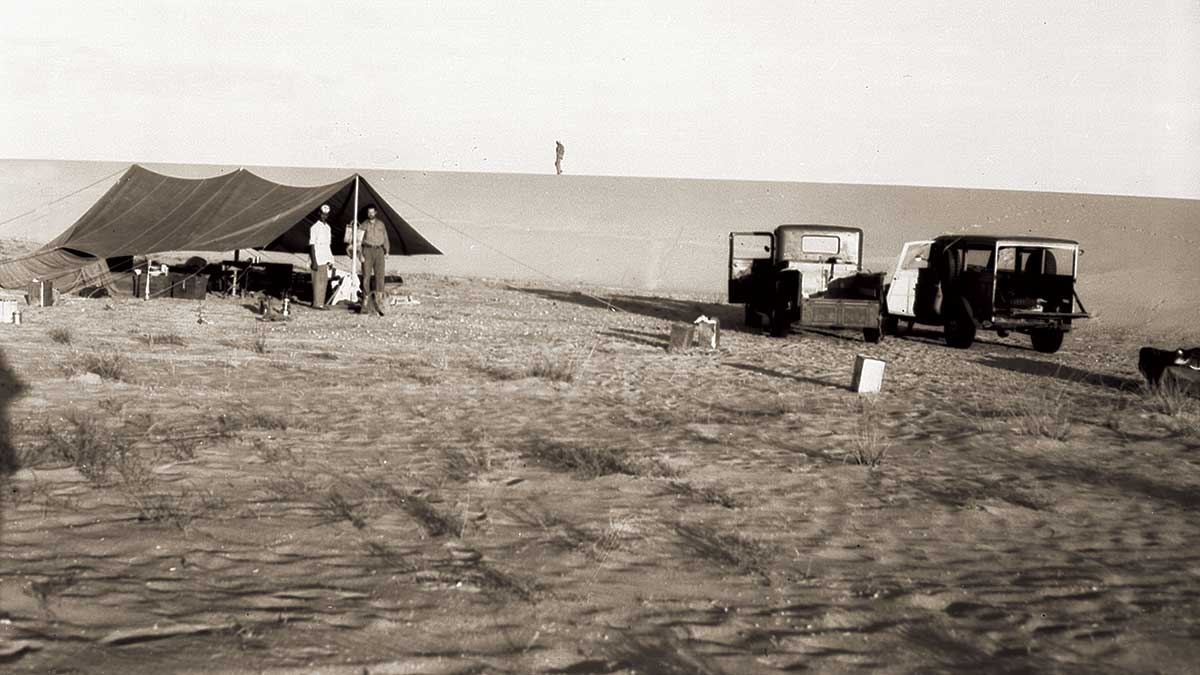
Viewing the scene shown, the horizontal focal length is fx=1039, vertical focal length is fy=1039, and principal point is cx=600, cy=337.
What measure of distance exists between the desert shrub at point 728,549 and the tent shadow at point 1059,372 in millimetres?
6919

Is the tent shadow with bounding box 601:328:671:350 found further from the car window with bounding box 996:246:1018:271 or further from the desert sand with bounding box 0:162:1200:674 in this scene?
the car window with bounding box 996:246:1018:271

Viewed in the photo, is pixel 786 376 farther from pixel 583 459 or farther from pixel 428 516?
pixel 428 516

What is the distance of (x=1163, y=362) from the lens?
32.2ft

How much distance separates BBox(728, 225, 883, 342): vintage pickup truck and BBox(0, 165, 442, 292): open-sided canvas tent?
6.30 m

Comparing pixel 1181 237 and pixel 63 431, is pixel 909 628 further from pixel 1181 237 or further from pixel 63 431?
pixel 1181 237

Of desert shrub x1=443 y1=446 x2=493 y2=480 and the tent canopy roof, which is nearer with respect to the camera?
desert shrub x1=443 y1=446 x2=493 y2=480

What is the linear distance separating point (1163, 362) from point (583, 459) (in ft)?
21.3

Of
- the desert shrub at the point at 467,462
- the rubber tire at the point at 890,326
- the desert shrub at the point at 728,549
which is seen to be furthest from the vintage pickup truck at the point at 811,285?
the desert shrub at the point at 728,549

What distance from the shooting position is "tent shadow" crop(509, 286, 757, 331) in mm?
18422

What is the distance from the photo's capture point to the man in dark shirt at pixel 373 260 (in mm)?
Answer: 15102

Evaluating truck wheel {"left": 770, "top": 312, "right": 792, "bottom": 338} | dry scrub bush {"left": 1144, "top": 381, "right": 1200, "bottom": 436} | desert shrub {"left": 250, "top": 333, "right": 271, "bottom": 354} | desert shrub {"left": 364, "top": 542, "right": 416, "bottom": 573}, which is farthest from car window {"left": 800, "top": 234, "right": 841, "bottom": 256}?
desert shrub {"left": 364, "top": 542, "right": 416, "bottom": 573}

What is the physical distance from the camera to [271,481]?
18.2ft

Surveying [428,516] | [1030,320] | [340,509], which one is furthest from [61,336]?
[1030,320]

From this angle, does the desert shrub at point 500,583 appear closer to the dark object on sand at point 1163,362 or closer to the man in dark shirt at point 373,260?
the dark object on sand at point 1163,362
